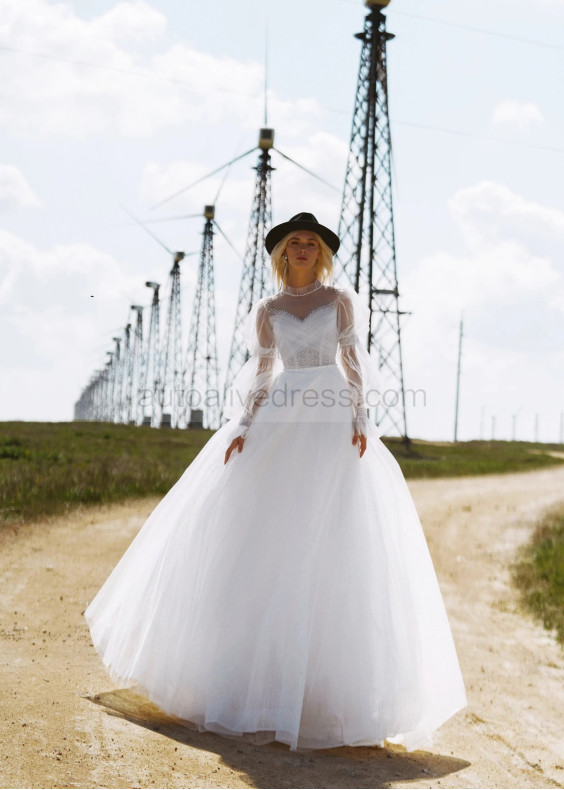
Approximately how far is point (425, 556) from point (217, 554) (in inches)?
48.6

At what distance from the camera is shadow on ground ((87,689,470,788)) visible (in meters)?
4.28

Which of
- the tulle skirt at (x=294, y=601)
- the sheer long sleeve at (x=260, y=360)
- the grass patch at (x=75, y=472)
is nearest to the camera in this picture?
the tulle skirt at (x=294, y=601)

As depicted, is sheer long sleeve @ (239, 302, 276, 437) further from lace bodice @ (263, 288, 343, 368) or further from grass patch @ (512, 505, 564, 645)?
grass patch @ (512, 505, 564, 645)

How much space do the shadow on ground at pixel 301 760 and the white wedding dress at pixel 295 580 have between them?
0.31 ft

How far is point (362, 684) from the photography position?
15.6ft

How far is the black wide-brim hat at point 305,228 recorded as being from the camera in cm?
566

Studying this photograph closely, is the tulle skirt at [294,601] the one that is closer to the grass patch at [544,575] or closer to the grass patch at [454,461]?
the grass patch at [544,575]

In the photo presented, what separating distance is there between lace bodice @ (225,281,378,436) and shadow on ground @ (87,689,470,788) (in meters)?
1.77

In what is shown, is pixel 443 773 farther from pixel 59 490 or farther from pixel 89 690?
pixel 59 490

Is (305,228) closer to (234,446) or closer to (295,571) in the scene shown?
(234,446)

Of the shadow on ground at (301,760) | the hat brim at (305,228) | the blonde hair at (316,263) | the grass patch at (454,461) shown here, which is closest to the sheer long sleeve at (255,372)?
the blonde hair at (316,263)

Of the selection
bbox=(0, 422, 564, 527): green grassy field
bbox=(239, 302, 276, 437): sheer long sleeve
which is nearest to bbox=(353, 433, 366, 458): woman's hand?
bbox=(239, 302, 276, 437): sheer long sleeve

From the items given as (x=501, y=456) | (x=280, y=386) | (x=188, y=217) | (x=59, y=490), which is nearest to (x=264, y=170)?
(x=188, y=217)

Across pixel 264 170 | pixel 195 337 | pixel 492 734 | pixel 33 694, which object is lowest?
pixel 492 734
